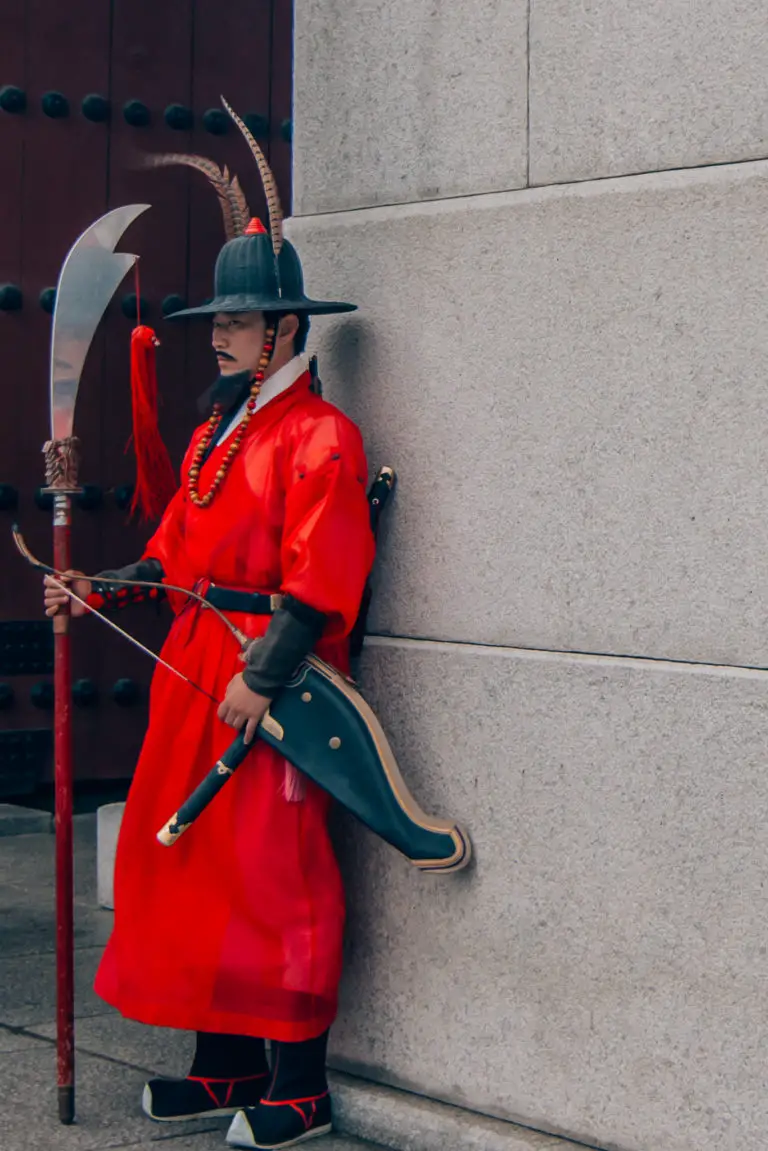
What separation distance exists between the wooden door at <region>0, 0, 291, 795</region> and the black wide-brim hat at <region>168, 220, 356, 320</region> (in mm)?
1989

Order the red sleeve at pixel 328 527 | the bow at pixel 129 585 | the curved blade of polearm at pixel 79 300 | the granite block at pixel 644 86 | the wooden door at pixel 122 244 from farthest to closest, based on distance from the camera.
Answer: the wooden door at pixel 122 244
the curved blade of polearm at pixel 79 300
the bow at pixel 129 585
the red sleeve at pixel 328 527
the granite block at pixel 644 86

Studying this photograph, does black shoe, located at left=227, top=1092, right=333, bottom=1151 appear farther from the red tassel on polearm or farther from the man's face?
the man's face

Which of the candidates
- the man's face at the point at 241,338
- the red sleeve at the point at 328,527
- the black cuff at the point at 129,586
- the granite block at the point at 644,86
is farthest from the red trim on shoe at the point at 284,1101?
the granite block at the point at 644,86

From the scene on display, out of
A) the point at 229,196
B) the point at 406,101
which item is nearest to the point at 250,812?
the point at 229,196

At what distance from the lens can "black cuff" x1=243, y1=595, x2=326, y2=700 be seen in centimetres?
334

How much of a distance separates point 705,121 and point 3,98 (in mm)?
2959

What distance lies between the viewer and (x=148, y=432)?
3820mm

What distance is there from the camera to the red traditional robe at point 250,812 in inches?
133

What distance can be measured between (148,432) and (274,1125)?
4.76ft

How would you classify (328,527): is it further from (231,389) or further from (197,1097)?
(197,1097)

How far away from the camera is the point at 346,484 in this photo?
338cm

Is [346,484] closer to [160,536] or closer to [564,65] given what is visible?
[160,536]

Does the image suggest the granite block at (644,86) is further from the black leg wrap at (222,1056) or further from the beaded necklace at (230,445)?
the black leg wrap at (222,1056)

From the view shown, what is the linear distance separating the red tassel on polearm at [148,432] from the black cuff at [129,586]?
0.18 m
